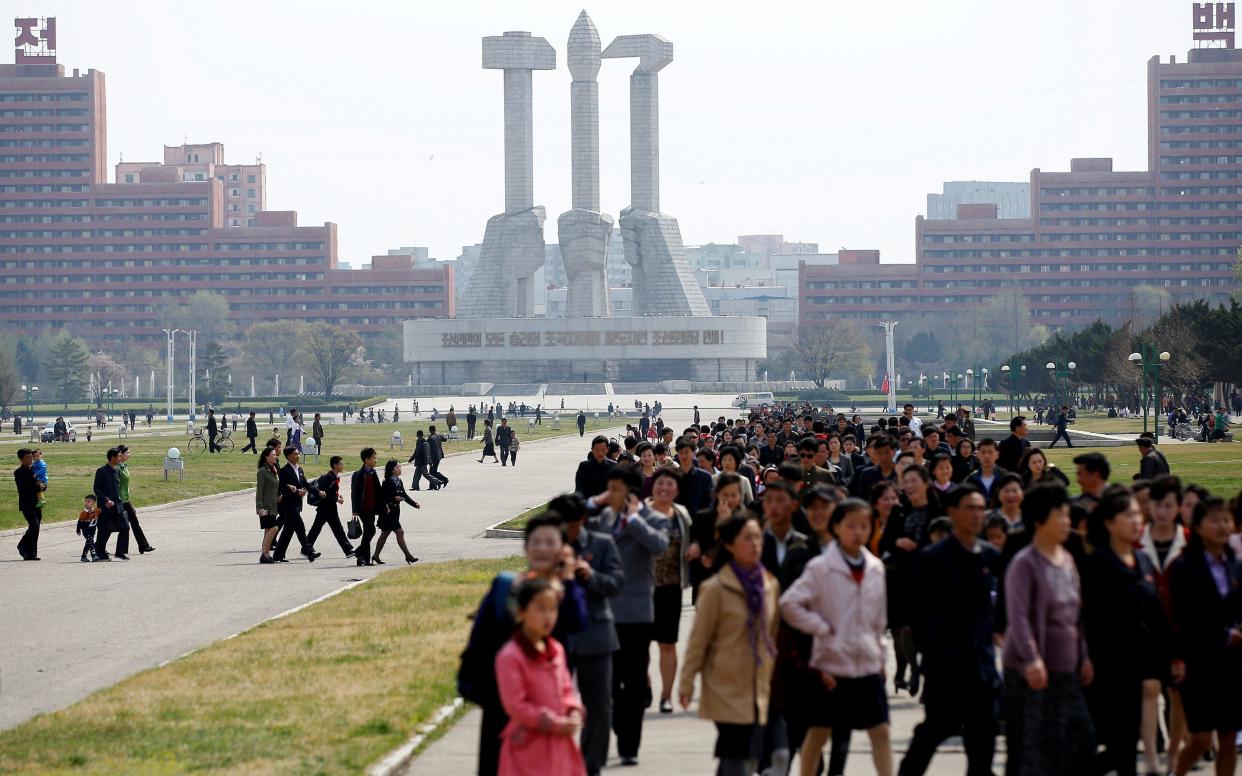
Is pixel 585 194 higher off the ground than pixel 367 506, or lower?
higher

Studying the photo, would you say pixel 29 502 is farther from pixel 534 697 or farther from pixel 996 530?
pixel 534 697

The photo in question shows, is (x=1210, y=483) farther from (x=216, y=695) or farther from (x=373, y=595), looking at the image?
(x=216, y=695)

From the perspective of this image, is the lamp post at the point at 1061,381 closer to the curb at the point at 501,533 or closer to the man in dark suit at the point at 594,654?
the curb at the point at 501,533

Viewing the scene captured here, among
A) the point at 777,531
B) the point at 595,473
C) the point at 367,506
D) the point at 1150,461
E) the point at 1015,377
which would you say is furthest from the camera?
the point at 1015,377

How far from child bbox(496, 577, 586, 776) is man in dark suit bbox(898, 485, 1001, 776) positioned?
8.04 ft

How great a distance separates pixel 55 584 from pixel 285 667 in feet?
27.3

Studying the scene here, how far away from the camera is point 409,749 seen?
35.6 feet

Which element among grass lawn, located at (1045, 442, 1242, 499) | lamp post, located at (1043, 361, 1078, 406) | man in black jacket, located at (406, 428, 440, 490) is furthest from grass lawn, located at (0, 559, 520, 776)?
lamp post, located at (1043, 361, 1078, 406)

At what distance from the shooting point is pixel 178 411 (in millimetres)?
124812

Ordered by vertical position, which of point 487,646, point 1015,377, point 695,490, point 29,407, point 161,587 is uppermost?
point 1015,377

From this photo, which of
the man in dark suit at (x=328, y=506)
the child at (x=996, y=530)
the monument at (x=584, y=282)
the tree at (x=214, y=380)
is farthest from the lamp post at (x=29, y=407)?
the child at (x=996, y=530)

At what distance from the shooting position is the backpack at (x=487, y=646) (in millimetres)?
7625

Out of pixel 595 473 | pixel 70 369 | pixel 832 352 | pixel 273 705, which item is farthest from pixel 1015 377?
pixel 273 705

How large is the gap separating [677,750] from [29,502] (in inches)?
640
